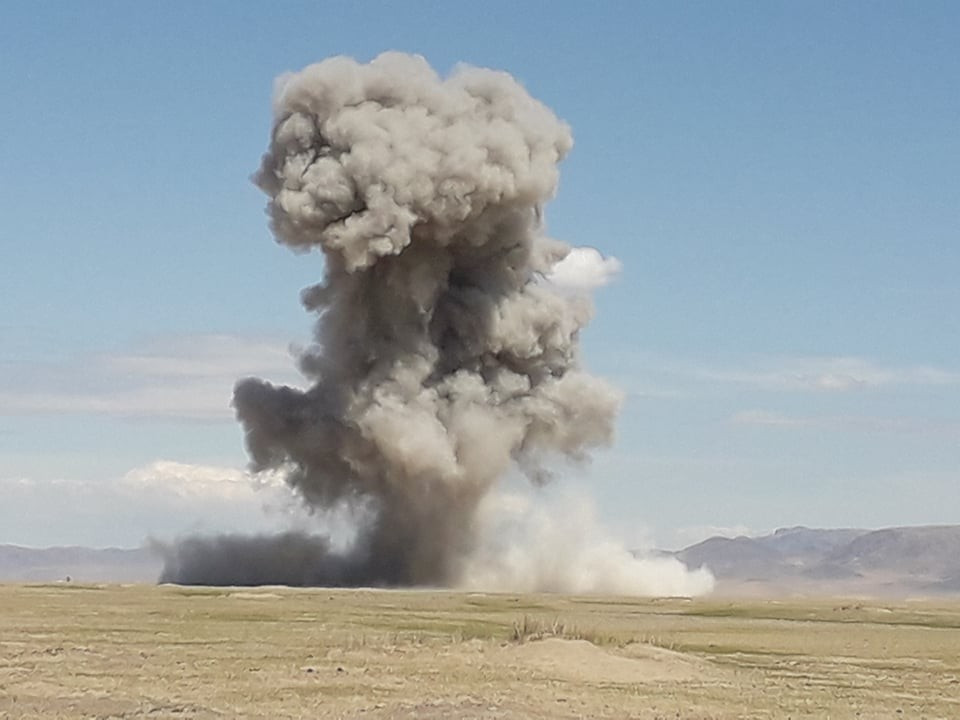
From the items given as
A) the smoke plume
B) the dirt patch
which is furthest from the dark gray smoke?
the dirt patch

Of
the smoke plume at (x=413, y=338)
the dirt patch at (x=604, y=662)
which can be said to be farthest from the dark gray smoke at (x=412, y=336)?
the dirt patch at (x=604, y=662)

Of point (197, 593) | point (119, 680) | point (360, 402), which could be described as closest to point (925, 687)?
point (119, 680)

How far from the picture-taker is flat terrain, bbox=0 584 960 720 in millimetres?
29891

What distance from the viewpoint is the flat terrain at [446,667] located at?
2989cm

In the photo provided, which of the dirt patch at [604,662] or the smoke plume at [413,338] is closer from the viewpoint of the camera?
the dirt patch at [604,662]

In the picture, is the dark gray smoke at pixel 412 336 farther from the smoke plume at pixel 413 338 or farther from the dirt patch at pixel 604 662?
the dirt patch at pixel 604 662

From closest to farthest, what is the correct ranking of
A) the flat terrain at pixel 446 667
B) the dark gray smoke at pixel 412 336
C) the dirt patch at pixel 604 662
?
the flat terrain at pixel 446 667, the dirt patch at pixel 604 662, the dark gray smoke at pixel 412 336

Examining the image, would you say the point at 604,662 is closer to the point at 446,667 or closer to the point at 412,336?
the point at 446,667

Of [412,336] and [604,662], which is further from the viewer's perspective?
[412,336]

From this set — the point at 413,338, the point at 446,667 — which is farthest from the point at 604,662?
the point at 413,338

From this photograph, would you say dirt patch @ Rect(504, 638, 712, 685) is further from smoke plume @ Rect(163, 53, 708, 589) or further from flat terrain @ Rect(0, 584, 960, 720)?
smoke plume @ Rect(163, 53, 708, 589)

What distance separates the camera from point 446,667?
3644cm

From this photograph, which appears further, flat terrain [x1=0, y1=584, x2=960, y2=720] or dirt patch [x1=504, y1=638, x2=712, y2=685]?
dirt patch [x1=504, y1=638, x2=712, y2=685]

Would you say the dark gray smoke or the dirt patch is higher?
the dark gray smoke
